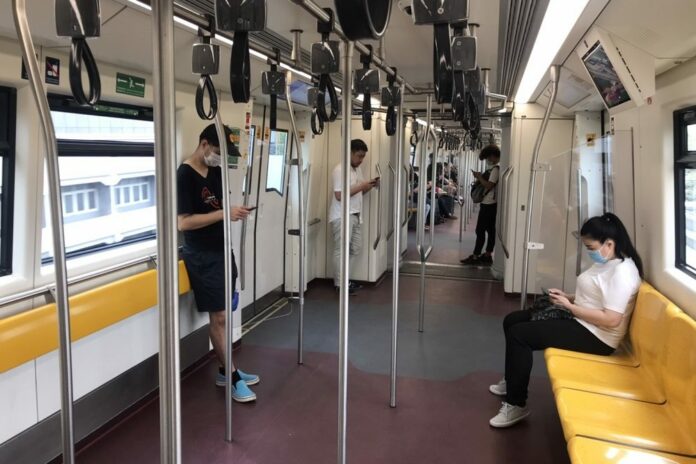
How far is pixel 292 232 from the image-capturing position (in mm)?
4613

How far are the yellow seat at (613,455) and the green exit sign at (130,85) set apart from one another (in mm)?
2934

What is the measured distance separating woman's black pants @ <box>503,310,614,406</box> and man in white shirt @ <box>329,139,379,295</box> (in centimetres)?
266

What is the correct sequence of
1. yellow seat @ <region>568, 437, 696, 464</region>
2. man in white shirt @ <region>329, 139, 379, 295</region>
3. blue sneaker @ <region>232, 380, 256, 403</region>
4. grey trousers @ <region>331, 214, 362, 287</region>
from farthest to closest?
grey trousers @ <region>331, 214, 362, 287</region> < man in white shirt @ <region>329, 139, 379, 295</region> < blue sneaker @ <region>232, 380, 256, 403</region> < yellow seat @ <region>568, 437, 696, 464</region>

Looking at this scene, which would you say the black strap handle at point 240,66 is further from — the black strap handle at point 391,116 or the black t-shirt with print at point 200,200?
the black t-shirt with print at point 200,200

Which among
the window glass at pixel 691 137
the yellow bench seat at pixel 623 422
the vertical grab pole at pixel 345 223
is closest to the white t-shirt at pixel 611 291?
the yellow bench seat at pixel 623 422

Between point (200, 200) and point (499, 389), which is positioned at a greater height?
point (200, 200)

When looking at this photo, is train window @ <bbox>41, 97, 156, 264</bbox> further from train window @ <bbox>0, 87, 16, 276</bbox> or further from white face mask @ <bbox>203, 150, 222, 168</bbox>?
white face mask @ <bbox>203, 150, 222, 168</bbox>

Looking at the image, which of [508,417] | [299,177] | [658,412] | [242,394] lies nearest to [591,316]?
[658,412]

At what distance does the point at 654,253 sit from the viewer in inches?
124

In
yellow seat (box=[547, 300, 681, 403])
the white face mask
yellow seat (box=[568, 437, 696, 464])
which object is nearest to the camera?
yellow seat (box=[568, 437, 696, 464])

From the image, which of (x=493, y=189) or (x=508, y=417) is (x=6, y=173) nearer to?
(x=508, y=417)

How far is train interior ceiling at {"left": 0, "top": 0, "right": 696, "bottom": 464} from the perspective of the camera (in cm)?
249

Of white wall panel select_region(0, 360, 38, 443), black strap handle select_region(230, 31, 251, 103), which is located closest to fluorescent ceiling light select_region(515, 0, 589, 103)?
black strap handle select_region(230, 31, 251, 103)

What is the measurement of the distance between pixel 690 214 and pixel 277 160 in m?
3.87
